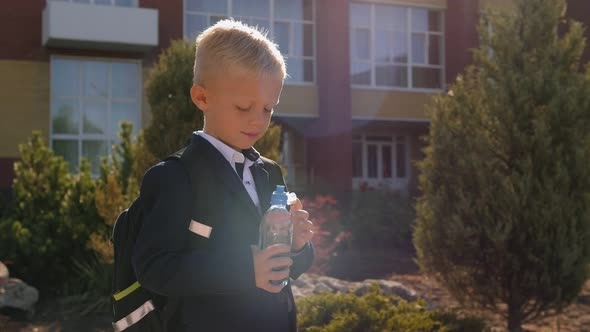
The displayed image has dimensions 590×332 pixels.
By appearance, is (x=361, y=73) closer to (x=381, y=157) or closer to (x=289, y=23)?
(x=289, y=23)

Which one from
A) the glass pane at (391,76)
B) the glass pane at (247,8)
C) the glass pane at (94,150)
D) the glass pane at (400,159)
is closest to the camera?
the glass pane at (94,150)

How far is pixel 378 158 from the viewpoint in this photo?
24062 millimetres

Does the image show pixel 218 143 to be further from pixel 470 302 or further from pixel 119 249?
pixel 470 302

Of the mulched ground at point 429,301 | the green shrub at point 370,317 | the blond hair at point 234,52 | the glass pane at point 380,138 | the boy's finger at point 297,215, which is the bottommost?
the mulched ground at point 429,301

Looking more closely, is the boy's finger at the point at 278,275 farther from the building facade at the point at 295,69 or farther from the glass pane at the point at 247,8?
the glass pane at the point at 247,8

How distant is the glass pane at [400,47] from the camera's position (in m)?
22.6

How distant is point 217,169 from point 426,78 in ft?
71.1

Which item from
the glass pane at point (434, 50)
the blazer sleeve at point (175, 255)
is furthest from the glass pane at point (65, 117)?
the blazer sleeve at point (175, 255)

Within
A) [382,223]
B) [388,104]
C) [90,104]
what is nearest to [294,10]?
[388,104]

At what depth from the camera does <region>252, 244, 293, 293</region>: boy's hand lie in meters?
1.68

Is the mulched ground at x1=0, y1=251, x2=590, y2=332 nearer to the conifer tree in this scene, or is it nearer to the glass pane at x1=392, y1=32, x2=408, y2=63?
the conifer tree

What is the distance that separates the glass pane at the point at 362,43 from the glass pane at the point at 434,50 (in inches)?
87.5

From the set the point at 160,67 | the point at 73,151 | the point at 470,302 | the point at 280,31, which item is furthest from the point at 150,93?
the point at 280,31

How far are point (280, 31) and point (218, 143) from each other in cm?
1965
